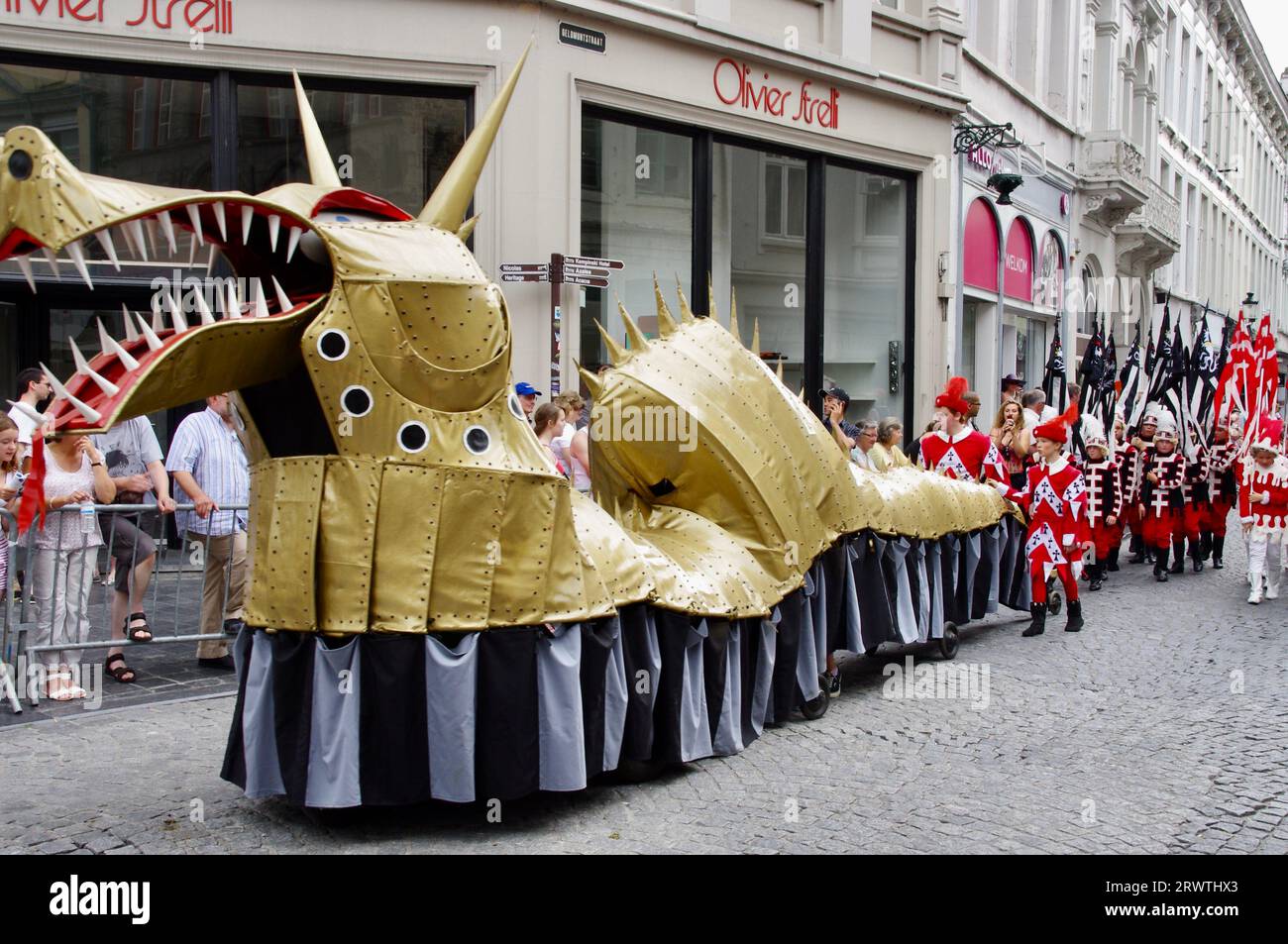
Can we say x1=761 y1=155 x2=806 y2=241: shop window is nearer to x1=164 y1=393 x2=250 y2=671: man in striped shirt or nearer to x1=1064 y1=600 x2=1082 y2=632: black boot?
x1=1064 y1=600 x2=1082 y2=632: black boot

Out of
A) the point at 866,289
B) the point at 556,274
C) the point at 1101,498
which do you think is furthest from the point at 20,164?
the point at 866,289

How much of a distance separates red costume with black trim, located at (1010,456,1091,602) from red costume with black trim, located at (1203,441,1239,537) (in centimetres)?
484

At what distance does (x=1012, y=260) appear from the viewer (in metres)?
20.1

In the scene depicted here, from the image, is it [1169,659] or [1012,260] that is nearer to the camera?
[1169,659]

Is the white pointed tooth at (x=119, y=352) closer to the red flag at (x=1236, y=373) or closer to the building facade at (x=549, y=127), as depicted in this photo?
the building facade at (x=549, y=127)

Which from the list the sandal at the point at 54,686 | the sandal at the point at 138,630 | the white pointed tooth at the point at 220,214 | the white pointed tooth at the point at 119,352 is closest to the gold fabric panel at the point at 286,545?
the white pointed tooth at the point at 119,352

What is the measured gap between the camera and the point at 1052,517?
955 cm

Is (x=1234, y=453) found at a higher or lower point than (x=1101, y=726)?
higher

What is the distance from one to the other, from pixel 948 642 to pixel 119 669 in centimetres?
557

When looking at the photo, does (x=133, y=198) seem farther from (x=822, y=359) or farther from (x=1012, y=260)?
(x=1012, y=260)

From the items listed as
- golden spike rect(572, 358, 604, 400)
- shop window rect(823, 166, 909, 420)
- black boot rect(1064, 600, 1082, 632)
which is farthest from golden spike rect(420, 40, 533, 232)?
shop window rect(823, 166, 909, 420)

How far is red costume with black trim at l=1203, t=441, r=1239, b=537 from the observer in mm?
13734

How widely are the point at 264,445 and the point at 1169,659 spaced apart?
6745 mm
